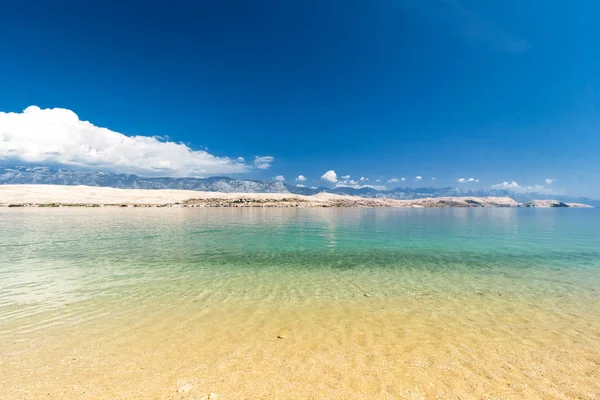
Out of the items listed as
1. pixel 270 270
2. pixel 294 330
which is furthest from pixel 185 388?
pixel 270 270

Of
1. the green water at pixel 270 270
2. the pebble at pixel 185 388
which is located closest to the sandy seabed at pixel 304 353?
the pebble at pixel 185 388

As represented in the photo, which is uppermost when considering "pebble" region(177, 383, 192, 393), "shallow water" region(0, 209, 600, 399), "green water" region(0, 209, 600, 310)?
"pebble" region(177, 383, 192, 393)

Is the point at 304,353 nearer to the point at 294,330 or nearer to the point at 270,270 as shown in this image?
the point at 294,330

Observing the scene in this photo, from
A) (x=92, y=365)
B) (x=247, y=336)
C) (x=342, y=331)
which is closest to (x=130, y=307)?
(x=92, y=365)

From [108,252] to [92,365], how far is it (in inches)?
979

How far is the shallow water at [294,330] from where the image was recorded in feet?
28.2

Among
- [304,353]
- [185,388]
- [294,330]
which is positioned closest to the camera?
[185,388]

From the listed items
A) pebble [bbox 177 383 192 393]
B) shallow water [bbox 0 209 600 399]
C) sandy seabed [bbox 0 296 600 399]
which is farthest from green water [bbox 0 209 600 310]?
pebble [bbox 177 383 192 393]

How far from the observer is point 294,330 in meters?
12.5

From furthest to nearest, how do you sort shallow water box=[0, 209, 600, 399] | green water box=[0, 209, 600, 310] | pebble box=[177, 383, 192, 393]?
green water box=[0, 209, 600, 310]
shallow water box=[0, 209, 600, 399]
pebble box=[177, 383, 192, 393]

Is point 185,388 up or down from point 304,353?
up

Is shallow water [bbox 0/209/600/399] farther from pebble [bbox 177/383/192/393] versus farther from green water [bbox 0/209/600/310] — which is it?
green water [bbox 0/209/600/310]

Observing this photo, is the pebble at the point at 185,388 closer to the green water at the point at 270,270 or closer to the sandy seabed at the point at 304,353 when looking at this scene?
the sandy seabed at the point at 304,353

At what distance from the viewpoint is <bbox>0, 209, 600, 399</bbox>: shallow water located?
28.2 feet
